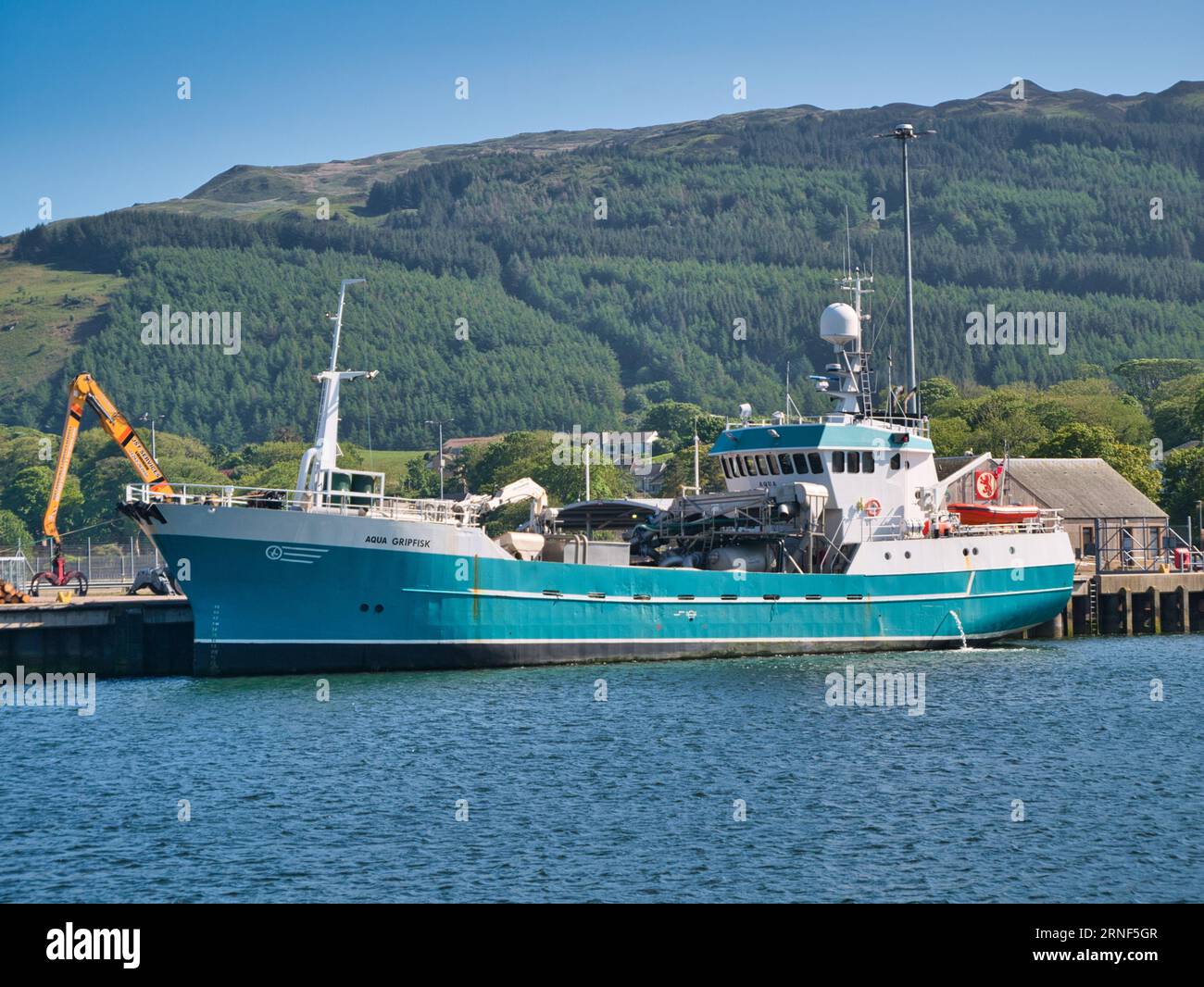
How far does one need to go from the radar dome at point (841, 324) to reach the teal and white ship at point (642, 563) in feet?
0.20

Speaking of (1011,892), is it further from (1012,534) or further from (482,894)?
(1012,534)

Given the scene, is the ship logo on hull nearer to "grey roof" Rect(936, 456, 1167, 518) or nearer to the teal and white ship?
the teal and white ship

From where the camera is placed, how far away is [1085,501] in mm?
67688

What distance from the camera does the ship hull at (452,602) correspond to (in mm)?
38156

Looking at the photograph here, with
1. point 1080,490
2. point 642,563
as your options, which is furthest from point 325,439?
point 1080,490

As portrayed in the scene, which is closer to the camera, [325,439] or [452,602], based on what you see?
[452,602]

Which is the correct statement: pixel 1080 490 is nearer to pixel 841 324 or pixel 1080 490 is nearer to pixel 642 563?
pixel 841 324

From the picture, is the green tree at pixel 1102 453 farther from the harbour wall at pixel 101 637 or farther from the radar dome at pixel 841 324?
the harbour wall at pixel 101 637

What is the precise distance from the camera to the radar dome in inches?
1895

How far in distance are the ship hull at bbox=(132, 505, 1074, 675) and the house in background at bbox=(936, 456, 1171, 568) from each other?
2054 cm

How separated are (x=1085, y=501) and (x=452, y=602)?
3833 centimetres

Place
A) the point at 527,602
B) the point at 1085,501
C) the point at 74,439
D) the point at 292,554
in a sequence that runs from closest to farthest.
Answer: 1. the point at 292,554
2. the point at 527,602
3. the point at 74,439
4. the point at 1085,501

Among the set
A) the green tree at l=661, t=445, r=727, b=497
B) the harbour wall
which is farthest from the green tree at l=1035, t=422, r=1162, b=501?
the harbour wall
